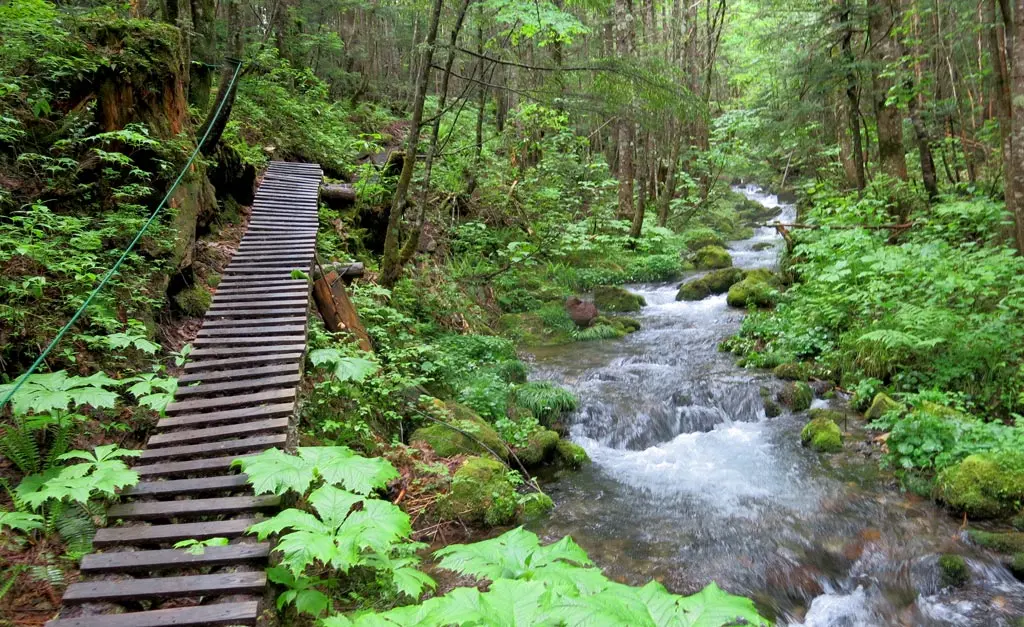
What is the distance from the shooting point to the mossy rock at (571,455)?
771 centimetres

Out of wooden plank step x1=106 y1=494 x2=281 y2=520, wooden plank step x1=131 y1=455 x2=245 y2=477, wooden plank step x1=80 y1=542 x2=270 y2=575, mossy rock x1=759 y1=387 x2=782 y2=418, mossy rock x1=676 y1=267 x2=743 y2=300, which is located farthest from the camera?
mossy rock x1=676 y1=267 x2=743 y2=300

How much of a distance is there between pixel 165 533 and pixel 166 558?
0.82ft

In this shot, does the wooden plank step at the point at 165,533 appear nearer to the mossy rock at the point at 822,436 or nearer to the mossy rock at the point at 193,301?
the mossy rock at the point at 193,301

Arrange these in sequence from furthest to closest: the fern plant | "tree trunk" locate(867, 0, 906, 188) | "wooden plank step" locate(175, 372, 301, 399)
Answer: "tree trunk" locate(867, 0, 906, 188)
"wooden plank step" locate(175, 372, 301, 399)
the fern plant

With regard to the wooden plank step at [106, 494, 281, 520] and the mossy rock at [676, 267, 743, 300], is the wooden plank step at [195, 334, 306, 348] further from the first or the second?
the mossy rock at [676, 267, 743, 300]

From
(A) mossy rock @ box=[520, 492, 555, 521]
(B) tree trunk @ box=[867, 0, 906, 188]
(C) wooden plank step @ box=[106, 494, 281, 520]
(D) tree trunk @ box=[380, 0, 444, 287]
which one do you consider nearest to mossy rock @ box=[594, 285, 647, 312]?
(B) tree trunk @ box=[867, 0, 906, 188]

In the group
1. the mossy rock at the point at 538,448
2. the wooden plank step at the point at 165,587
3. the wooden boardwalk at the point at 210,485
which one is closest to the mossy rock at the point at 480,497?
the mossy rock at the point at 538,448

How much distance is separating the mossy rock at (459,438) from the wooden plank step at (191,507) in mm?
3064

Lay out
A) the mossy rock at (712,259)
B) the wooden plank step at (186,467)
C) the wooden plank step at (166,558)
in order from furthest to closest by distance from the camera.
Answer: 1. the mossy rock at (712,259)
2. the wooden plank step at (186,467)
3. the wooden plank step at (166,558)

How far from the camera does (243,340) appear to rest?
592 cm

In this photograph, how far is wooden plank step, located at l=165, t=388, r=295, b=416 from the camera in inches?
191

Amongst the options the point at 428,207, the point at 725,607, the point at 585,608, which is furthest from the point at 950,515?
the point at 428,207

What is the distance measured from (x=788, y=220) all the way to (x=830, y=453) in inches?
767

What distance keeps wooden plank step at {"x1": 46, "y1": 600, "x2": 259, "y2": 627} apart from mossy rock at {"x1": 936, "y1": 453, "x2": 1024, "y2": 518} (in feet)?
22.5
